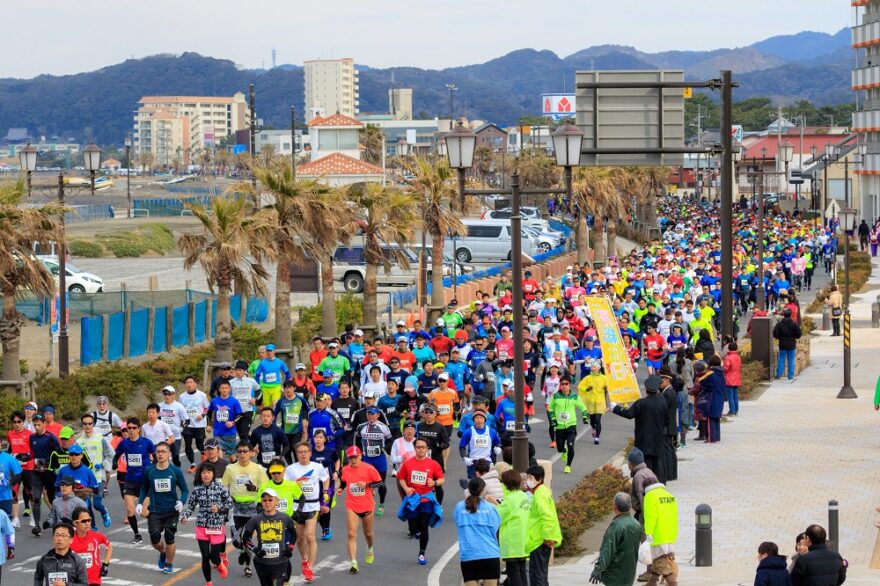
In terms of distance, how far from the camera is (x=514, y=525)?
1291 centimetres

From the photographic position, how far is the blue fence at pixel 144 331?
29219 mm

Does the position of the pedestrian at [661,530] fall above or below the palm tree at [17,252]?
below

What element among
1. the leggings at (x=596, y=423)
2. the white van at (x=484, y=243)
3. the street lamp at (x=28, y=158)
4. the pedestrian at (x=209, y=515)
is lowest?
the leggings at (x=596, y=423)

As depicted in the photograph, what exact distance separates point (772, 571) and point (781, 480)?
8.57m

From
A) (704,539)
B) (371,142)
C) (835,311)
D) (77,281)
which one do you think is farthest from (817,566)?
(371,142)

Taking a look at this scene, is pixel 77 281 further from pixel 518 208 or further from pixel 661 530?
pixel 661 530

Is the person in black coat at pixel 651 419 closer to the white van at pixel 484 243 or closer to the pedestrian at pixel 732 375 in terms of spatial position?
the pedestrian at pixel 732 375

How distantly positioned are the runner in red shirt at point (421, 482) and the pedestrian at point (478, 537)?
2.49 meters

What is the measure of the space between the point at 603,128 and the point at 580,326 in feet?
28.6

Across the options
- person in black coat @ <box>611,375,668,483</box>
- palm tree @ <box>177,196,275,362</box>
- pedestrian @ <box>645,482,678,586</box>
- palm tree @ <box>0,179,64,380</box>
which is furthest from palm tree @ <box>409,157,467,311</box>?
pedestrian @ <box>645,482,678,586</box>

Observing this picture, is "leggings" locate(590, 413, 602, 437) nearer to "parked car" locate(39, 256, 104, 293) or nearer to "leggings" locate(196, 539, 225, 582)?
"leggings" locate(196, 539, 225, 582)

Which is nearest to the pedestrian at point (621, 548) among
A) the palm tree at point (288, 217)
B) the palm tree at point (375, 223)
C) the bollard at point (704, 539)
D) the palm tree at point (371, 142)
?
the bollard at point (704, 539)

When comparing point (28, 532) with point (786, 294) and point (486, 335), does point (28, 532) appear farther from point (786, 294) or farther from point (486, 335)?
point (786, 294)

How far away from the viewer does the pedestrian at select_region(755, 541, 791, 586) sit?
1128cm
